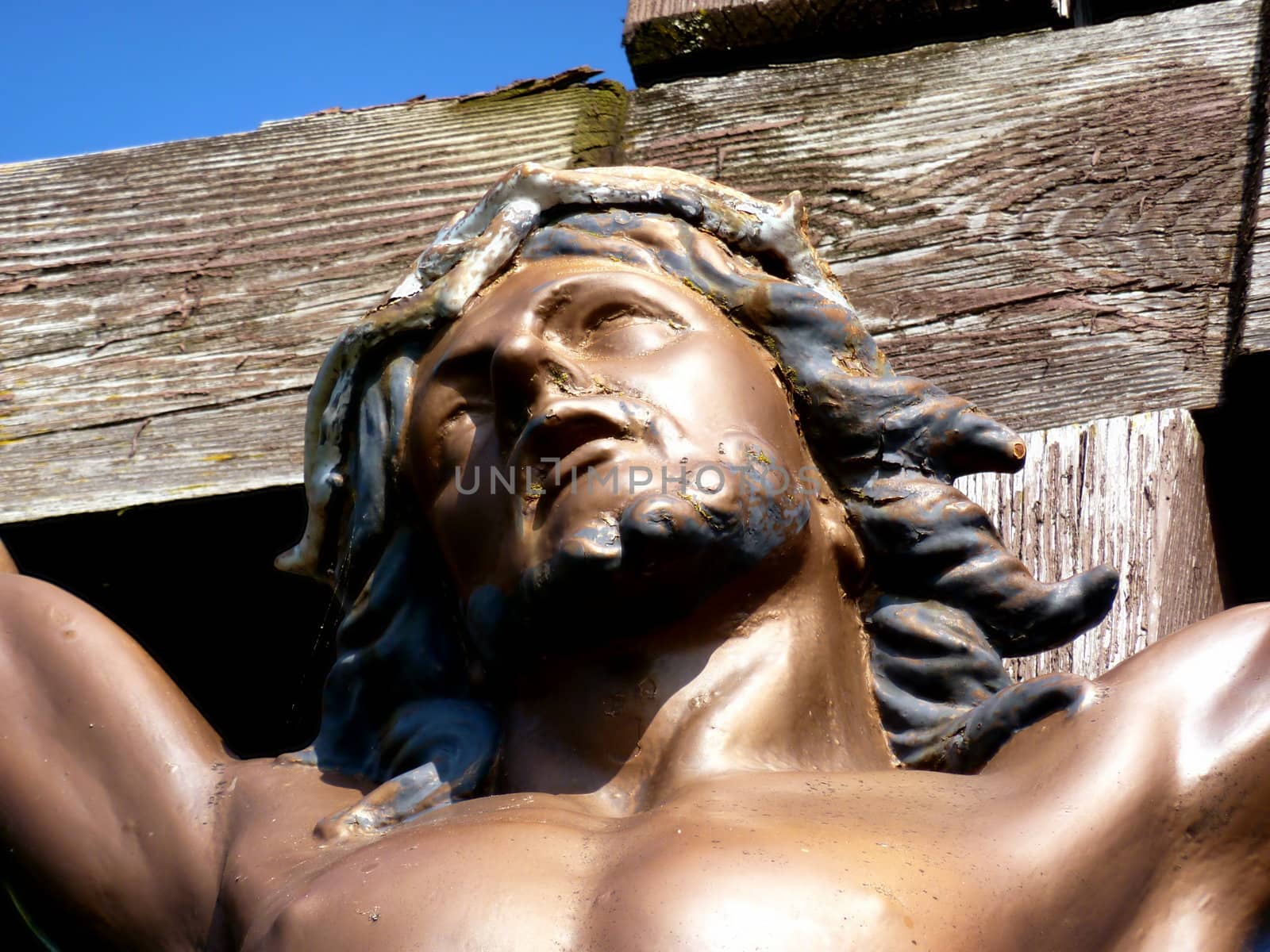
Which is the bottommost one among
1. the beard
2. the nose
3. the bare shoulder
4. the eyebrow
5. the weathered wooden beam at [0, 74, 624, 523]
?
the bare shoulder

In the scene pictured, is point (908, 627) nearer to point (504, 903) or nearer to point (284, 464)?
point (504, 903)

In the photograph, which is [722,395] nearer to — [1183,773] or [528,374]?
[528,374]

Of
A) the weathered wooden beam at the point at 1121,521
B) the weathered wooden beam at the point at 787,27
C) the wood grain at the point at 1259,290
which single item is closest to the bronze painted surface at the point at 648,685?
the weathered wooden beam at the point at 1121,521

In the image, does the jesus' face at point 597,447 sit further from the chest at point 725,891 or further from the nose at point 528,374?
the chest at point 725,891

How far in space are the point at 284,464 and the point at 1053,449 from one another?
118 centimetres

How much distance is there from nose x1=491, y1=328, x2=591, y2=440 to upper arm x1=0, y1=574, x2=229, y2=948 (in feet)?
1.88

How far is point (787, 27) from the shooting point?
10.2 feet

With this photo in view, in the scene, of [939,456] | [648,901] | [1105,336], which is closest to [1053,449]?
[1105,336]

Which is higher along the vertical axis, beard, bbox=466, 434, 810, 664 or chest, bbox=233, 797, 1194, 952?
beard, bbox=466, 434, 810, 664

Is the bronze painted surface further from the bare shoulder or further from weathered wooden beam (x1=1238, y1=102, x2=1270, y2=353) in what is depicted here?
weathered wooden beam (x1=1238, y1=102, x2=1270, y2=353)

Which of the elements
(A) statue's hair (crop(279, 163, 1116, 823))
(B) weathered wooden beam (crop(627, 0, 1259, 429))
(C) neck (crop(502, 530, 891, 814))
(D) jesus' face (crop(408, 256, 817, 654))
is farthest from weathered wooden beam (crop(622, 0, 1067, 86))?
(C) neck (crop(502, 530, 891, 814))

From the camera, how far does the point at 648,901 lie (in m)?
1.66

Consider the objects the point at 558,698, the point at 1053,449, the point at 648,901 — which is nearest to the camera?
the point at 648,901

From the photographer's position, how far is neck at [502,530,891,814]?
6.47 ft
